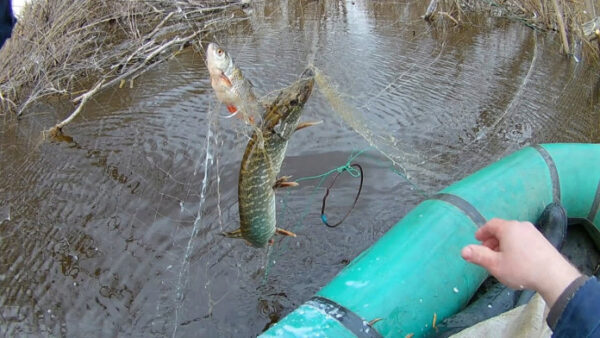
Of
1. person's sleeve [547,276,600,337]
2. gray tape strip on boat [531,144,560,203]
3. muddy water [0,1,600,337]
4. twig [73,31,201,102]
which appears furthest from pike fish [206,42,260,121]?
twig [73,31,201,102]

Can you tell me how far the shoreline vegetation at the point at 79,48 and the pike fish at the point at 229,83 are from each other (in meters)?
4.11

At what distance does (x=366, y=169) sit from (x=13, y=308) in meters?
3.31

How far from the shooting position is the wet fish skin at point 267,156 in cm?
222

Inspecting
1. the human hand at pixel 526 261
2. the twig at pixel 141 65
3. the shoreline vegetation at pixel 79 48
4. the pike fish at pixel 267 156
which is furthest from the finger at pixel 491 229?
the twig at pixel 141 65

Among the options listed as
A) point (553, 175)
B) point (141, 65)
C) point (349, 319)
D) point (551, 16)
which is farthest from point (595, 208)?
point (551, 16)

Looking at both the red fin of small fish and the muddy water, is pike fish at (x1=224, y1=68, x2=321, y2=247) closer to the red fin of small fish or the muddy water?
the red fin of small fish

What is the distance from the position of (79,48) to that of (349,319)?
276 inches

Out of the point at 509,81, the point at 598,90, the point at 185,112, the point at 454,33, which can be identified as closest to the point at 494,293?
the point at 185,112

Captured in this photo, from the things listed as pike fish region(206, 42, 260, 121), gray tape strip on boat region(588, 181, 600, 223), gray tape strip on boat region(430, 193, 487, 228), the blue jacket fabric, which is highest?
the blue jacket fabric

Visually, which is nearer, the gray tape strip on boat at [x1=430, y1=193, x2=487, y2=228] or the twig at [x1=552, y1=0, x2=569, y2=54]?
the gray tape strip on boat at [x1=430, y1=193, x2=487, y2=228]

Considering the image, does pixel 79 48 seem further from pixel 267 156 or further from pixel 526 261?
pixel 526 261

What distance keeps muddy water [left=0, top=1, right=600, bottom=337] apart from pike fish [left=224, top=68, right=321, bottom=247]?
106cm

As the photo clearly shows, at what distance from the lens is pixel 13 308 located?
133 inches

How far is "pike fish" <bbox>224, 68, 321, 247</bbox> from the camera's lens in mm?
2223
